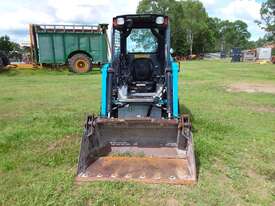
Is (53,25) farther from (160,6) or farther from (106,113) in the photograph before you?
(160,6)

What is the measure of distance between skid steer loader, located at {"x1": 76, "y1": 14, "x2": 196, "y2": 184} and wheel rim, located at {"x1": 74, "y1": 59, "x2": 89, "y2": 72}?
12.0 meters

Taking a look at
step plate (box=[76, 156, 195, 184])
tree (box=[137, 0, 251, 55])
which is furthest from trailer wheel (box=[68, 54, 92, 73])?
tree (box=[137, 0, 251, 55])

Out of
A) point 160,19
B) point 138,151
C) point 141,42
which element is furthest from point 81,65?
point 138,151

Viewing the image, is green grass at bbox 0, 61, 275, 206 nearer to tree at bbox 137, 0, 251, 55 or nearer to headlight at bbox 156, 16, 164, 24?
headlight at bbox 156, 16, 164, 24

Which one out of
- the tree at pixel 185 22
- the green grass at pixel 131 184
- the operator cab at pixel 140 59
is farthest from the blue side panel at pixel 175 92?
the tree at pixel 185 22

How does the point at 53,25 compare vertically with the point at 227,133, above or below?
above

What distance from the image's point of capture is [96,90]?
1136 cm

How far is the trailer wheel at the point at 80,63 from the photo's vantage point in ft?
58.9

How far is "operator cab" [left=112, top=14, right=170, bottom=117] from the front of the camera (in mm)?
5594

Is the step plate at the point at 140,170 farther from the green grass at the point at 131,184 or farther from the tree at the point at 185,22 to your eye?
the tree at the point at 185,22

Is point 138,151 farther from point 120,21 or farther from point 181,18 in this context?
point 181,18

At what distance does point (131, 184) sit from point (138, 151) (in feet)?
2.99

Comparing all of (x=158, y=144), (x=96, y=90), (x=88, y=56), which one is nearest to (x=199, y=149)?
(x=158, y=144)

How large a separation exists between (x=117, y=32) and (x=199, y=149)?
2.63 meters
